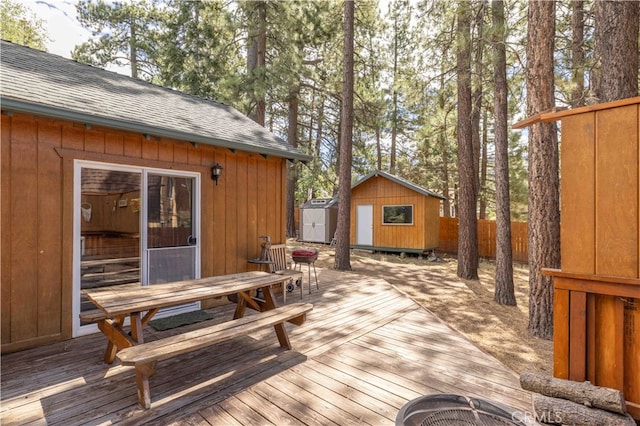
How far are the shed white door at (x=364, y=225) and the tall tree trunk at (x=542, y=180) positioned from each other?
8378 millimetres

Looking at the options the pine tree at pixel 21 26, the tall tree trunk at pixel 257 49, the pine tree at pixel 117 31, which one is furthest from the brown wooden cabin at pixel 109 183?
the pine tree at pixel 21 26

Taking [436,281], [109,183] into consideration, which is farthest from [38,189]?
[436,281]

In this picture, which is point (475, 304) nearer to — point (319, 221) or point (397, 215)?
point (397, 215)

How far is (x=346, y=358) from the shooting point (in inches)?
118

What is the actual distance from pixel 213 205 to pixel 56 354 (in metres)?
2.42

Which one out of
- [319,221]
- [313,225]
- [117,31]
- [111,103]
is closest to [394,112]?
[319,221]

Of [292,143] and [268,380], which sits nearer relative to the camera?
[268,380]

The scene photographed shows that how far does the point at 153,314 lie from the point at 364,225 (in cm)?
1082

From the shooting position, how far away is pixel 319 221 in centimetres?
1503

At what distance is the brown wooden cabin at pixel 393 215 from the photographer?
11367 millimetres

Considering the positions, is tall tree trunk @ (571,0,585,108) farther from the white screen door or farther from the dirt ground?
the white screen door

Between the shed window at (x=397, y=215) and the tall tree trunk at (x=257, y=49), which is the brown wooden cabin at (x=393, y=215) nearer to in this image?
the shed window at (x=397, y=215)

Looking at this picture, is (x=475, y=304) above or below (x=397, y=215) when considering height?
below

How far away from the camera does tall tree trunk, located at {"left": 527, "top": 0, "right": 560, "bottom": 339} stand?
4.32 metres
